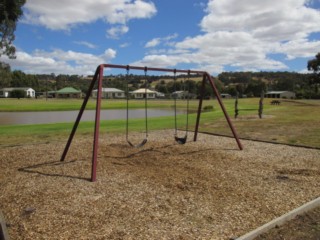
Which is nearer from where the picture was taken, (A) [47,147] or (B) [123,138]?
(A) [47,147]

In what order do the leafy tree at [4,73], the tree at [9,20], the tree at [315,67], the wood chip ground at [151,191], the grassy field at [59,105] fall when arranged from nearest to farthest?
1. the wood chip ground at [151,191]
2. the tree at [9,20]
3. the leafy tree at [4,73]
4. the grassy field at [59,105]
5. the tree at [315,67]

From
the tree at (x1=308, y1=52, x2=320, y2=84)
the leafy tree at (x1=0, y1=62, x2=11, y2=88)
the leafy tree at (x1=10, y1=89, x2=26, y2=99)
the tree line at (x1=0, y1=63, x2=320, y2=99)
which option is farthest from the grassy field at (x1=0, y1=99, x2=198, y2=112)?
the leafy tree at (x1=10, y1=89, x2=26, y2=99)

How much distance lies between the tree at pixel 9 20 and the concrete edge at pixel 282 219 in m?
28.8

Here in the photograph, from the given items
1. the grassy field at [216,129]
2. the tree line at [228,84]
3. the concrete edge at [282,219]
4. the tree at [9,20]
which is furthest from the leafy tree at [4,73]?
the concrete edge at [282,219]

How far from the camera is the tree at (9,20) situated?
2857 centimetres

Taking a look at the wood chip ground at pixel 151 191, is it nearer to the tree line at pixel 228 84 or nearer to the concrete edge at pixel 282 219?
the concrete edge at pixel 282 219

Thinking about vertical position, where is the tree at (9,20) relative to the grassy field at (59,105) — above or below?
above

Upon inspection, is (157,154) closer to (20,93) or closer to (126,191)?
(126,191)

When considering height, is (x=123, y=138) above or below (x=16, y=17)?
below

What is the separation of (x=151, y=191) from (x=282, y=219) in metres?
2.27

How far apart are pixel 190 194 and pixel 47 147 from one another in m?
6.02

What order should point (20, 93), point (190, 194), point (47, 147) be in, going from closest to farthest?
point (190, 194), point (47, 147), point (20, 93)

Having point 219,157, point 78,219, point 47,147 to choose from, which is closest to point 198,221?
point 78,219

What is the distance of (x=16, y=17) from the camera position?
3048cm
